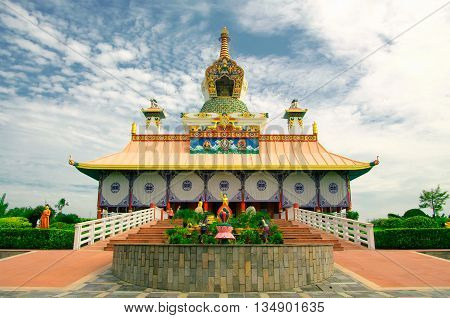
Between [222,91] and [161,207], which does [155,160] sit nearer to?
[161,207]

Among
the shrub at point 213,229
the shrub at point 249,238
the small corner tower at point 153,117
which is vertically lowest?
the shrub at point 249,238

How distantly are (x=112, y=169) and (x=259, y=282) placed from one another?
17582 mm

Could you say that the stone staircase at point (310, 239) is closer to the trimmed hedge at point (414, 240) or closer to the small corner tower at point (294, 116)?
the trimmed hedge at point (414, 240)

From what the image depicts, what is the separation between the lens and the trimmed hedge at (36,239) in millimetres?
13836

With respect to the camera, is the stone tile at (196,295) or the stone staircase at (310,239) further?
the stone staircase at (310,239)

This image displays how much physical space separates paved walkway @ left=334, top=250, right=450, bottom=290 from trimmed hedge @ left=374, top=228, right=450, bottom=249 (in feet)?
5.01

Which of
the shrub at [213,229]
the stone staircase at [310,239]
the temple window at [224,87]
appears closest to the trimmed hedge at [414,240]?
the stone staircase at [310,239]

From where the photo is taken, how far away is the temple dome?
3036 cm

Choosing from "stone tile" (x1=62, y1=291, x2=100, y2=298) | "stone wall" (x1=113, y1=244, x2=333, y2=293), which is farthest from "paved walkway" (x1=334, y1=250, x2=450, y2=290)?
"stone tile" (x1=62, y1=291, x2=100, y2=298)

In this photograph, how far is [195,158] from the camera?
76.2 ft

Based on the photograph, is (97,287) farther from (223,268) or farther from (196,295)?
(223,268)

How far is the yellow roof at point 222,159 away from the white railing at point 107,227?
14.3ft

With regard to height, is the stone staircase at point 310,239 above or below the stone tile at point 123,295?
above

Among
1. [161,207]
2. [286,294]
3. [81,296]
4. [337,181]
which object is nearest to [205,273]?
[286,294]
